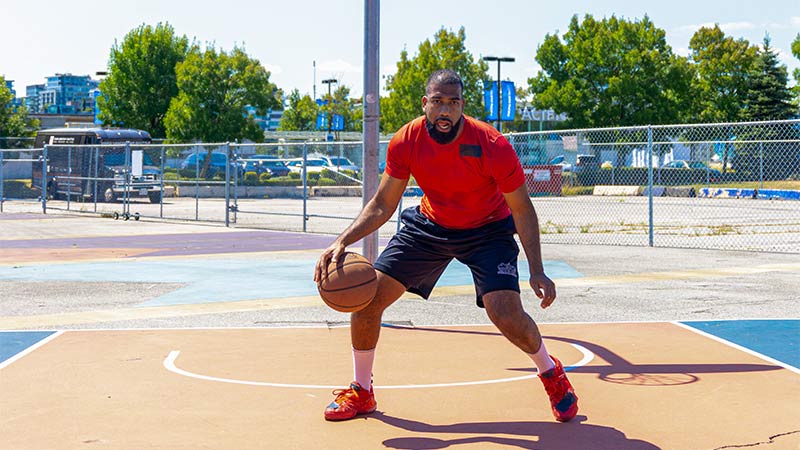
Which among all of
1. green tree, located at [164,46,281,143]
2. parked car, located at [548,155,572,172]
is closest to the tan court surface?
parked car, located at [548,155,572,172]

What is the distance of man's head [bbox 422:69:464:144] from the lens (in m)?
5.88

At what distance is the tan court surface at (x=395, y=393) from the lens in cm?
562

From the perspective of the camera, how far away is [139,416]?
6.06m

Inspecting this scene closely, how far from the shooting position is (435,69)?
56781 millimetres

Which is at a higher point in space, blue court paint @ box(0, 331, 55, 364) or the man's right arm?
the man's right arm

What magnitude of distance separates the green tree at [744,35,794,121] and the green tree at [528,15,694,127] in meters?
3.61

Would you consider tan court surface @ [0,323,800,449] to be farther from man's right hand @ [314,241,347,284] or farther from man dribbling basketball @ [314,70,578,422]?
man's right hand @ [314,241,347,284]

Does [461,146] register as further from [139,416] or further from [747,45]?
[747,45]

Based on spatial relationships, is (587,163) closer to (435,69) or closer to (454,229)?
(435,69)

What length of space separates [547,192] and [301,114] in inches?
2645

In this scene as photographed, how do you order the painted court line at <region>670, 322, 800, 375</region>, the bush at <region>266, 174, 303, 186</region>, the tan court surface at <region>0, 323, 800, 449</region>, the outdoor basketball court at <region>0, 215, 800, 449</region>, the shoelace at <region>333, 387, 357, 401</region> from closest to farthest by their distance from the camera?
the tan court surface at <region>0, 323, 800, 449</region>
the outdoor basketball court at <region>0, 215, 800, 449</region>
the shoelace at <region>333, 387, 357, 401</region>
the painted court line at <region>670, 322, 800, 375</region>
the bush at <region>266, 174, 303, 186</region>

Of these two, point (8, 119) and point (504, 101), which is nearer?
point (504, 101)

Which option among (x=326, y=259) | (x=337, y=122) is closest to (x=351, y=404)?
(x=326, y=259)

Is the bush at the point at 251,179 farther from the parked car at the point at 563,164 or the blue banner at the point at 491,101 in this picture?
the blue banner at the point at 491,101
